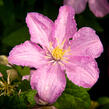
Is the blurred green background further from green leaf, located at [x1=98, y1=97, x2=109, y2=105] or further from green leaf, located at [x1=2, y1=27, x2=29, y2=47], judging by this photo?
green leaf, located at [x1=98, y1=97, x2=109, y2=105]

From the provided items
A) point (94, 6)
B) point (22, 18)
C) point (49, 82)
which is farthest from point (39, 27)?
point (22, 18)

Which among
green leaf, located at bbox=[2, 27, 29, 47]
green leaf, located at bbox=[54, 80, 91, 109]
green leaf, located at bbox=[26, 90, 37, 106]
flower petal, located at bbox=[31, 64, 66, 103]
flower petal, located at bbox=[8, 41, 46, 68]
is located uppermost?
flower petal, located at bbox=[8, 41, 46, 68]

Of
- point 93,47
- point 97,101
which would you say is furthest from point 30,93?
point 97,101

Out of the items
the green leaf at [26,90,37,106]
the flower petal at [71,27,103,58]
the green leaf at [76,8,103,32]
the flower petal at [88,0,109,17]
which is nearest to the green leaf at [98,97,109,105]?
the green leaf at [76,8,103,32]

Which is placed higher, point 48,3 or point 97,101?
point 48,3

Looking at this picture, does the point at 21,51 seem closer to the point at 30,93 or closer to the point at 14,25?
the point at 30,93

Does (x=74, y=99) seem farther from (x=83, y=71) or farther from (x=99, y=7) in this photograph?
(x=99, y=7)

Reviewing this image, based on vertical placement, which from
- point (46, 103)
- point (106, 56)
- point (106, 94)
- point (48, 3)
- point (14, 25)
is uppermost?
point (48, 3)
